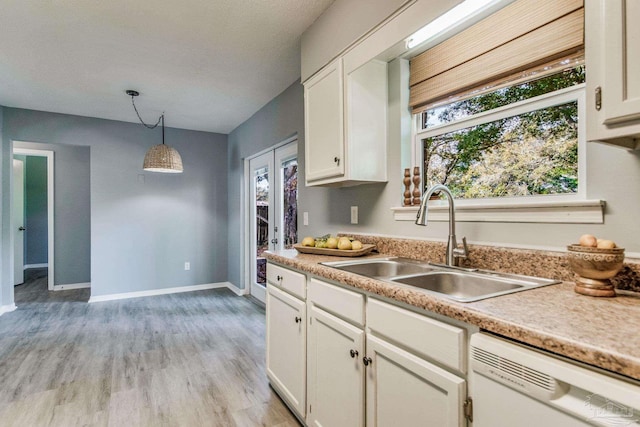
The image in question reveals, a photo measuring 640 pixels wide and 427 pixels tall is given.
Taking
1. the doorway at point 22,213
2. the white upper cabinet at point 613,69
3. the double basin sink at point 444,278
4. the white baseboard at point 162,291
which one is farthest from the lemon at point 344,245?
the doorway at point 22,213

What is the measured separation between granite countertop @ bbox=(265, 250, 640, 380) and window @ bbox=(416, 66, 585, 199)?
51 cm

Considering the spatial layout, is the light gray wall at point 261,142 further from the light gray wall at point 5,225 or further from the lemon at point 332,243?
the light gray wall at point 5,225

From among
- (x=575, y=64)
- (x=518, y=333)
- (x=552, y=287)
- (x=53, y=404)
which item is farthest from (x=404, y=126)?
(x=53, y=404)

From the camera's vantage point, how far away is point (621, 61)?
846 millimetres

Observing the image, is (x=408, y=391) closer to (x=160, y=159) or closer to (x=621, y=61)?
(x=621, y=61)

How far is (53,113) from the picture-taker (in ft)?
13.9

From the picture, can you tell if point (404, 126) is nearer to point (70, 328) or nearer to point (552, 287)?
point (552, 287)

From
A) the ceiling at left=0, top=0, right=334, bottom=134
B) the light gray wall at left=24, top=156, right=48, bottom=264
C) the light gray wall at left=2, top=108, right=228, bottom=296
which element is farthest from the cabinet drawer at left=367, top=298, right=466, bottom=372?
the light gray wall at left=24, top=156, right=48, bottom=264

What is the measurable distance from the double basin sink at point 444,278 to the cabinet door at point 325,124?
1.95 feet

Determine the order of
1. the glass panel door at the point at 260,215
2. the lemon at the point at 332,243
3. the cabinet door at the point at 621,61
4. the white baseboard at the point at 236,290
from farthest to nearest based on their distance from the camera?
1. the white baseboard at the point at 236,290
2. the glass panel door at the point at 260,215
3. the lemon at the point at 332,243
4. the cabinet door at the point at 621,61

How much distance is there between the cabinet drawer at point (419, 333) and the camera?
3.07 ft

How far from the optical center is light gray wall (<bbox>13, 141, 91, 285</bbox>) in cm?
518

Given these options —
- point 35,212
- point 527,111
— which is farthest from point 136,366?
point 35,212

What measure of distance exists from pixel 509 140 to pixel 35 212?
8803mm
